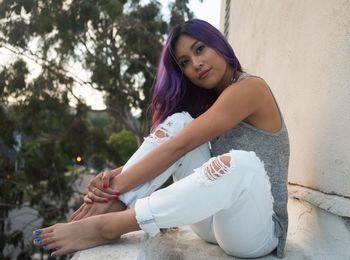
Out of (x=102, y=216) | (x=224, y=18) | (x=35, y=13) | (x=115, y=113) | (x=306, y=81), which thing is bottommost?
(x=115, y=113)

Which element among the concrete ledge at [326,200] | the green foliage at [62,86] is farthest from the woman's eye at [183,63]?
the green foliage at [62,86]

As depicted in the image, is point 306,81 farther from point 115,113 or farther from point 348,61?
point 115,113

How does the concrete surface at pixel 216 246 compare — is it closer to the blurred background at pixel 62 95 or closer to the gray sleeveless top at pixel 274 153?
the gray sleeveless top at pixel 274 153

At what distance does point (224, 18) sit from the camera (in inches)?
201

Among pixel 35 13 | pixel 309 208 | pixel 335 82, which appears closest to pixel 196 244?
pixel 309 208

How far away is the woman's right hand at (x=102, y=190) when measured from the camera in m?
1.70

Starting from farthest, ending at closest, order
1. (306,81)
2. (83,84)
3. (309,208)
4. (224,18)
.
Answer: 1. (83,84)
2. (224,18)
3. (306,81)
4. (309,208)

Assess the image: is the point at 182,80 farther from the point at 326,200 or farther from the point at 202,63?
the point at 326,200

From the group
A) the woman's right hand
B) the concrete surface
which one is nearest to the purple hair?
the woman's right hand

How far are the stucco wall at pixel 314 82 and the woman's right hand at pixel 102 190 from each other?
2.84 ft

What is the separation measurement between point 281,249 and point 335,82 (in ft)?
2.35

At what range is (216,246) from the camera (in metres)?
1.75

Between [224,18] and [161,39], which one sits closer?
[224,18]

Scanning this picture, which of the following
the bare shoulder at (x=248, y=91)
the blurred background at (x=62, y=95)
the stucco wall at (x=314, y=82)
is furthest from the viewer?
the blurred background at (x=62, y=95)
